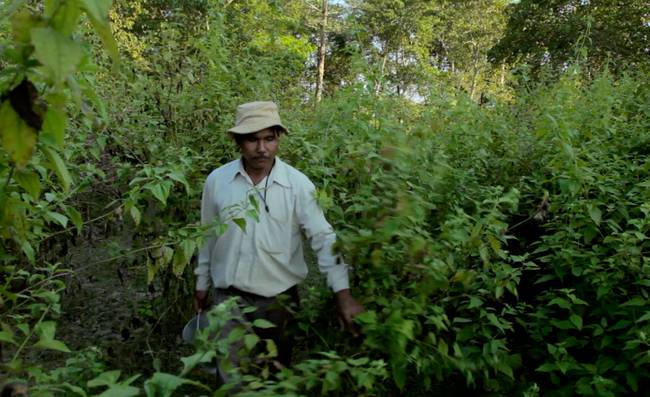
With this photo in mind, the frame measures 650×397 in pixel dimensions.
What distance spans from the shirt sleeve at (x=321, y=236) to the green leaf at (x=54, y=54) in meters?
1.41

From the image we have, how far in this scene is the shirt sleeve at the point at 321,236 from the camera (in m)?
2.33

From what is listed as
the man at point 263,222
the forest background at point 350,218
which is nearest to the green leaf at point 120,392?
the forest background at point 350,218

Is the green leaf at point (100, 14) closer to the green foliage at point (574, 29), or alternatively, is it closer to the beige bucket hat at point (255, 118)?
the beige bucket hat at point (255, 118)

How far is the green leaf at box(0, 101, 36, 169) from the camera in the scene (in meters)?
1.04

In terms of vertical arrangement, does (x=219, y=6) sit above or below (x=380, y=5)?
below

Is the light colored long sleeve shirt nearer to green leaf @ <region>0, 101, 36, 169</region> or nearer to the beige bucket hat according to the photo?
the beige bucket hat

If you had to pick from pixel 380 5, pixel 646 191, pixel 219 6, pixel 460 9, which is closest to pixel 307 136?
pixel 219 6

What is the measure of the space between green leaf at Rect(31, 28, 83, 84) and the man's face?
69.9 inches

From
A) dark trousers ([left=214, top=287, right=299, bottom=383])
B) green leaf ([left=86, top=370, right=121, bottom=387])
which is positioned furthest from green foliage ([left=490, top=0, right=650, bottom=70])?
green leaf ([left=86, top=370, right=121, bottom=387])

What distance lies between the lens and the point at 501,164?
3510 mm

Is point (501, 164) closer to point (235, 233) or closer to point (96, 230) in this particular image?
point (235, 233)

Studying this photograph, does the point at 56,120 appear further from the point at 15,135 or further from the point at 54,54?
the point at 54,54

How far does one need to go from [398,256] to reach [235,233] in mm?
888

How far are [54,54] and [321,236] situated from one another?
173cm
